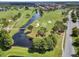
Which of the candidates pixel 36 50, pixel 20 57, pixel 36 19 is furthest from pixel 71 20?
pixel 20 57

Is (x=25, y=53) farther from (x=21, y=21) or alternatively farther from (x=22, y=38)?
(x=21, y=21)

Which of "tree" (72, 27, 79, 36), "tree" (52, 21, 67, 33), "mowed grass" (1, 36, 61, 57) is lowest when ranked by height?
"mowed grass" (1, 36, 61, 57)

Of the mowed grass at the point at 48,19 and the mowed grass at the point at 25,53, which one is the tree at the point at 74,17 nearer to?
the mowed grass at the point at 48,19

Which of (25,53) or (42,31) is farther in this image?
(42,31)

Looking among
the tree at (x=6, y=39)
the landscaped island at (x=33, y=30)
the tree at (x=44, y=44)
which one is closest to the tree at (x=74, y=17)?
the landscaped island at (x=33, y=30)

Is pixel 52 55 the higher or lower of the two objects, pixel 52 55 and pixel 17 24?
the lower

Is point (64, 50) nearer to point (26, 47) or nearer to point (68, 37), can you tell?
point (68, 37)

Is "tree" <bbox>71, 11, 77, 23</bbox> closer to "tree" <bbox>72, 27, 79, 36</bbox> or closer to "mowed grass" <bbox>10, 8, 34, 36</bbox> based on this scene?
"tree" <bbox>72, 27, 79, 36</bbox>

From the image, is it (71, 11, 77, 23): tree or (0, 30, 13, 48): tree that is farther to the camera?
(71, 11, 77, 23): tree

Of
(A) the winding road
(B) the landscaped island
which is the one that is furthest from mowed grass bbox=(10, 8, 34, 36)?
Result: (A) the winding road

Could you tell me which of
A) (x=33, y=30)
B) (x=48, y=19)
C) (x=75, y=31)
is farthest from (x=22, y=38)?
(x=75, y=31)

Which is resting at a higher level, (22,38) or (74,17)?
(74,17)
